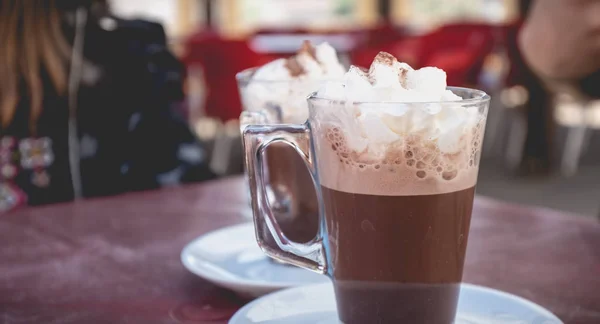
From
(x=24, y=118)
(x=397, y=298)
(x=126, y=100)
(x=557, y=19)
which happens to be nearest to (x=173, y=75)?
(x=126, y=100)

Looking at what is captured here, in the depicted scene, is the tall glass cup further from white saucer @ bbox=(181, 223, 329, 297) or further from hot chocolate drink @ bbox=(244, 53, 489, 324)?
hot chocolate drink @ bbox=(244, 53, 489, 324)

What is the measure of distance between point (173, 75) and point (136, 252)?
1.08 m

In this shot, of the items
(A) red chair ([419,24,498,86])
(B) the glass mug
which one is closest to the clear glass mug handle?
(B) the glass mug

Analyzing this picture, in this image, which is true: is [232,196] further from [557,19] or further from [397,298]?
[557,19]

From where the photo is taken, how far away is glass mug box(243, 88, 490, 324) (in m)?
0.62

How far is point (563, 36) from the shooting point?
63.1 inches

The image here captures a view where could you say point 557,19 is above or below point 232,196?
above

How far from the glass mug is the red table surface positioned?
16 centimetres

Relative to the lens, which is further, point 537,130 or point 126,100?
point 537,130

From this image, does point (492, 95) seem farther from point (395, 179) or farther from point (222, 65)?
point (395, 179)

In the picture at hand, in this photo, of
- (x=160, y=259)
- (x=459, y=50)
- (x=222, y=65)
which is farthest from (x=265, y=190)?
(x=459, y=50)

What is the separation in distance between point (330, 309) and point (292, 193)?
0.23 meters

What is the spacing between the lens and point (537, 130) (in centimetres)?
537

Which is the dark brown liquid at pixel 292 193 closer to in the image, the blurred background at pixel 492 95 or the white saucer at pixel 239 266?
the white saucer at pixel 239 266
